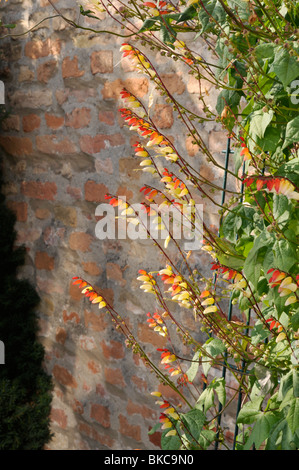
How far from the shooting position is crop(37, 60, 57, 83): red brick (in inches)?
114

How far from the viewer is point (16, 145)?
126 inches

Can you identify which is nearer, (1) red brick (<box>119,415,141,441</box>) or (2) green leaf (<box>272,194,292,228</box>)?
(2) green leaf (<box>272,194,292,228</box>)

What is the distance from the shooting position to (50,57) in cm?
289

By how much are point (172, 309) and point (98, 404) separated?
2.70 feet

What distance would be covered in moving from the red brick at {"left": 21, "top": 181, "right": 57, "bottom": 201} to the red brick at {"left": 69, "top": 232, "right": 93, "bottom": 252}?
0.27 m

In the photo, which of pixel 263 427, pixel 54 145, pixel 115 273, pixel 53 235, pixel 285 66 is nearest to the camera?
pixel 285 66

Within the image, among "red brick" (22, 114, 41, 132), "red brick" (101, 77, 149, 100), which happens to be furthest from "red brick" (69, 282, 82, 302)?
"red brick" (101, 77, 149, 100)

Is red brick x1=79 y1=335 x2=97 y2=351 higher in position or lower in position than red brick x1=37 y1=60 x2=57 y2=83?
lower

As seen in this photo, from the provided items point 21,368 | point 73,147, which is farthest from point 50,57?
point 21,368

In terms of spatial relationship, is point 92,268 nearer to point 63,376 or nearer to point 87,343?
point 87,343

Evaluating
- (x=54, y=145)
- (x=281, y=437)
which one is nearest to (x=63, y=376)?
(x=54, y=145)

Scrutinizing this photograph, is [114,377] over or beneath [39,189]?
beneath

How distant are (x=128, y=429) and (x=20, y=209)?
1.40 metres

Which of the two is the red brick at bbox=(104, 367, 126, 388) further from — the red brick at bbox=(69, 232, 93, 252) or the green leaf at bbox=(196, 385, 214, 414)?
the green leaf at bbox=(196, 385, 214, 414)
